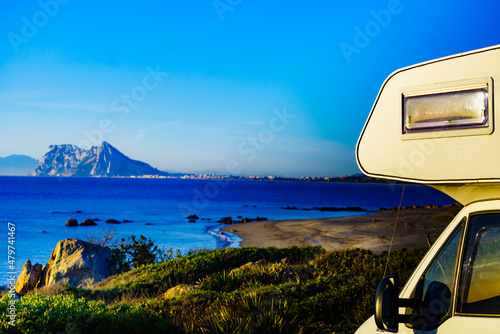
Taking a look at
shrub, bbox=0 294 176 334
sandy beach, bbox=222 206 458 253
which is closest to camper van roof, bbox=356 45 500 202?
shrub, bbox=0 294 176 334

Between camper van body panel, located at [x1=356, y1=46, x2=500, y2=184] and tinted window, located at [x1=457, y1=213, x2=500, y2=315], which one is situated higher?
camper van body panel, located at [x1=356, y1=46, x2=500, y2=184]

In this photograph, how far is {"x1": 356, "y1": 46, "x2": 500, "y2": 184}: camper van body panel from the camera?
2.47 meters

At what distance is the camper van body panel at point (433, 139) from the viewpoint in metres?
2.47

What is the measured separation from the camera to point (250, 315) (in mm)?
6500

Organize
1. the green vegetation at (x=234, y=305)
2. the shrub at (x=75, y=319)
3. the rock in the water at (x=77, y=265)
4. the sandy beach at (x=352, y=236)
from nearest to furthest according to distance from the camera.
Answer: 1. the shrub at (x=75, y=319)
2. the green vegetation at (x=234, y=305)
3. the rock in the water at (x=77, y=265)
4. the sandy beach at (x=352, y=236)

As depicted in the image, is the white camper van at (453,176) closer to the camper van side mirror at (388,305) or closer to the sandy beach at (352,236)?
the camper van side mirror at (388,305)

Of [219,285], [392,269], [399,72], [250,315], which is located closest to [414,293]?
[399,72]

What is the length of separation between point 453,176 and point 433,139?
0.85 feet

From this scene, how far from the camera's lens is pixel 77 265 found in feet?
47.4

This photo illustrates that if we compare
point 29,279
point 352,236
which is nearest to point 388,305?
point 29,279

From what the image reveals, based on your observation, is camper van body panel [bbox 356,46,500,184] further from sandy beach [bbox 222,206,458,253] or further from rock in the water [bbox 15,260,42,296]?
rock in the water [bbox 15,260,42,296]

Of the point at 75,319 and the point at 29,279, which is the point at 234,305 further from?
the point at 29,279

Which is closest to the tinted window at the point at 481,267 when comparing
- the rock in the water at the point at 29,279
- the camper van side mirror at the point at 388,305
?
the camper van side mirror at the point at 388,305

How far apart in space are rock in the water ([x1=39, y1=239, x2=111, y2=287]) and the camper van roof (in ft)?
42.3
